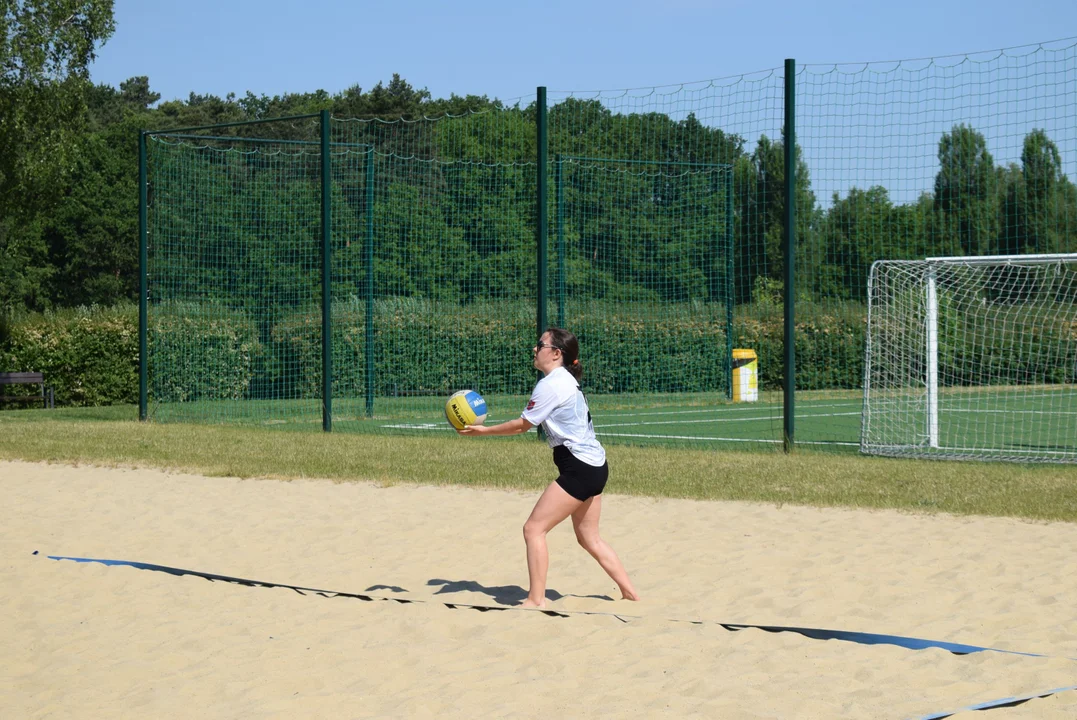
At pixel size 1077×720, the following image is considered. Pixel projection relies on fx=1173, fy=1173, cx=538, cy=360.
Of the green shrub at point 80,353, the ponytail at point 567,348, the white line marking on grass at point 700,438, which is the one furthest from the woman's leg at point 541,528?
the green shrub at point 80,353

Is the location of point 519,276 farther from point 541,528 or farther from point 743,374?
point 541,528

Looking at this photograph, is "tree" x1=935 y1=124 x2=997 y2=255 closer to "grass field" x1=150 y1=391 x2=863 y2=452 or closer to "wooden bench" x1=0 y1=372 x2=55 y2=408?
"grass field" x1=150 y1=391 x2=863 y2=452

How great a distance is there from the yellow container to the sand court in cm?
1336

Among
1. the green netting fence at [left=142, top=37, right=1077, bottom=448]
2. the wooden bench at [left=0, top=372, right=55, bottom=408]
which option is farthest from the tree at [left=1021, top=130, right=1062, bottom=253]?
the wooden bench at [left=0, top=372, right=55, bottom=408]

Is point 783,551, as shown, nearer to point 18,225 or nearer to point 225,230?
point 225,230

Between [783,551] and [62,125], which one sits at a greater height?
[62,125]

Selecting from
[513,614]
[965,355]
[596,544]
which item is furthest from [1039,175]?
[513,614]

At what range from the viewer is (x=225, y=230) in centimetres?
1920

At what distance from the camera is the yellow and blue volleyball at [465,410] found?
6.14 m

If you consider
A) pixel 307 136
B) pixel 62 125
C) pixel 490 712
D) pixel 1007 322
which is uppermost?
pixel 307 136

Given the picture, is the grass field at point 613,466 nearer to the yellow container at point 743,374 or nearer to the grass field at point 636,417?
the grass field at point 636,417

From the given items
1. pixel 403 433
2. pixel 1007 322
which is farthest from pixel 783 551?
pixel 1007 322

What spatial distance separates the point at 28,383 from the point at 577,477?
1932cm

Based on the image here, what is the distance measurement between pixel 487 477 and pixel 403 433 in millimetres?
4993
